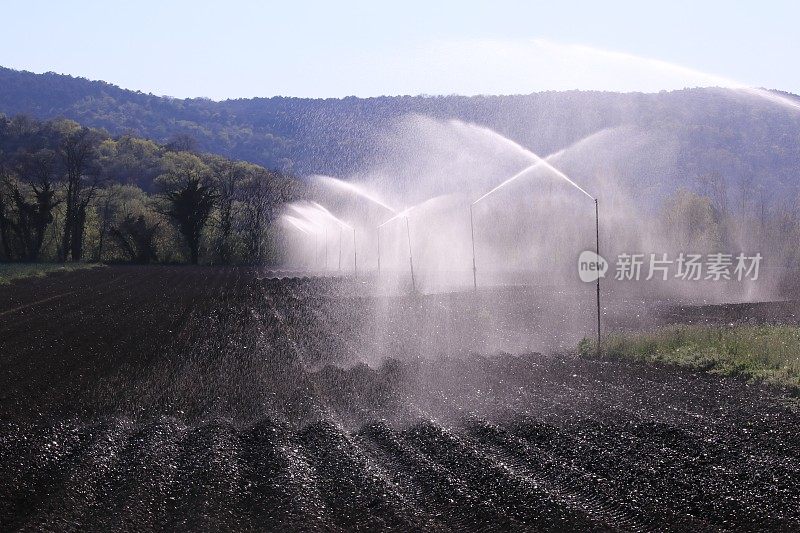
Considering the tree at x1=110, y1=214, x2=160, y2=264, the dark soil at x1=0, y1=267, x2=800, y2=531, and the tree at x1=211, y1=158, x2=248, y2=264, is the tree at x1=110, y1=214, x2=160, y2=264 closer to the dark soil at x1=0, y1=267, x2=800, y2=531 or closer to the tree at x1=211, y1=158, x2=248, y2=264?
the tree at x1=211, y1=158, x2=248, y2=264

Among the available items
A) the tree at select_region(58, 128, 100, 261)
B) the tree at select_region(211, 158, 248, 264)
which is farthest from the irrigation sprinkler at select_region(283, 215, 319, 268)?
the tree at select_region(58, 128, 100, 261)

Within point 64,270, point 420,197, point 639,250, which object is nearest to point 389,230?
point 420,197

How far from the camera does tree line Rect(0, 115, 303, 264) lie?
7650 centimetres

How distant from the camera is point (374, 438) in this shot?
1173 cm

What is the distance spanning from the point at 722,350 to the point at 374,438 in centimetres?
1043

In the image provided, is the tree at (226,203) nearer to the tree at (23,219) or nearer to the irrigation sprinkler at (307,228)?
the irrigation sprinkler at (307,228)

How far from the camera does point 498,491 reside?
9148 mm

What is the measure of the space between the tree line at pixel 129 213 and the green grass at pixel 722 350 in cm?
6509

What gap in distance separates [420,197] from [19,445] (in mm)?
63766

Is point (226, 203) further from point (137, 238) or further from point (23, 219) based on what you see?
point (23, 219)

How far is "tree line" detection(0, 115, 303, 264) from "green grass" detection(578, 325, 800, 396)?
214 feet

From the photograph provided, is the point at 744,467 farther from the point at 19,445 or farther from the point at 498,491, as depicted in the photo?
the point at 19,445

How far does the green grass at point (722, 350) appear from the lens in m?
16.5

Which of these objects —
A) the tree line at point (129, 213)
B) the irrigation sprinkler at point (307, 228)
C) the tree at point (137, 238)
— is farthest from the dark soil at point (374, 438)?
the irrigation sprinkler at point (307, 228)
